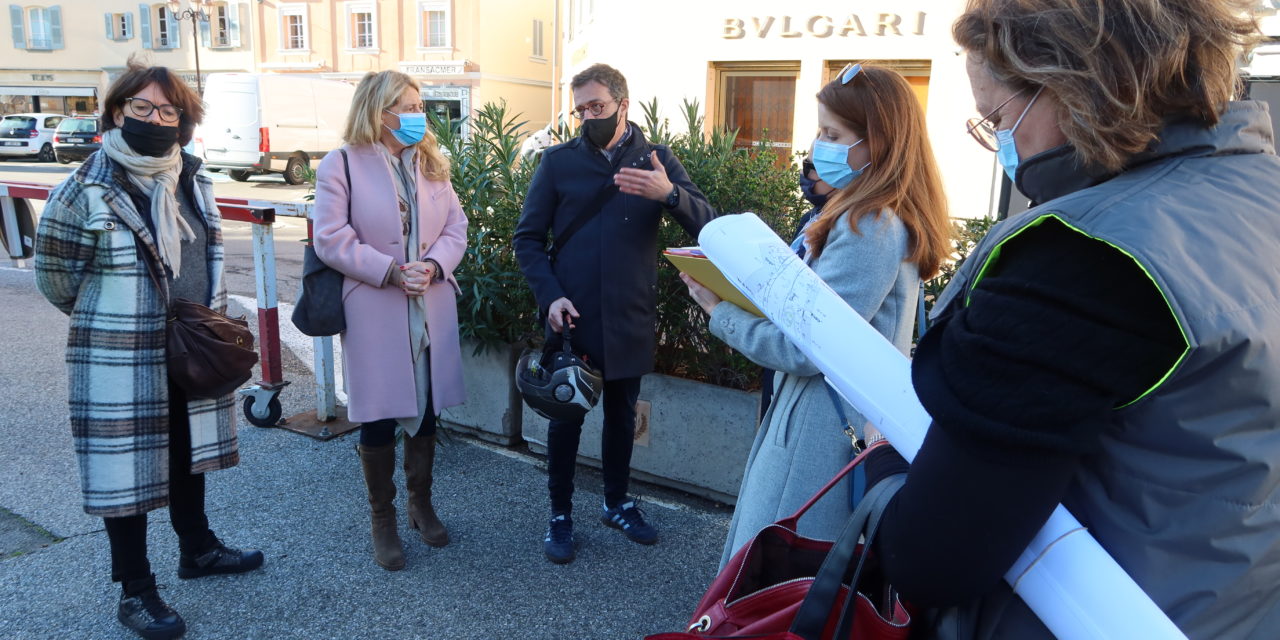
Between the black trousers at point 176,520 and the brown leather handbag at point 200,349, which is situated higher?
the brown leather handbag at point 200,349

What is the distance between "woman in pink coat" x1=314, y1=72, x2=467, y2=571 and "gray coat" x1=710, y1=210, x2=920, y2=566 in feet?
5.64

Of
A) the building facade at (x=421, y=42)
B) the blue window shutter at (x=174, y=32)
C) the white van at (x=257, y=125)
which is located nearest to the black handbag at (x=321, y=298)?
the white van at (x=257, y=125)

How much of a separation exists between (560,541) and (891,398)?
2636 mm

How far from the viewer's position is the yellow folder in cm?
204

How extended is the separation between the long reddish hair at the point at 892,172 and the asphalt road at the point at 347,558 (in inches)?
69.6

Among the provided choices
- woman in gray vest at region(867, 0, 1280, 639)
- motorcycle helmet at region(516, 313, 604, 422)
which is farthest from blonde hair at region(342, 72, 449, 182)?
woman in gray vest at region(867, 0, 1280, 639)

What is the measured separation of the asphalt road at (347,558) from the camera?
304cm

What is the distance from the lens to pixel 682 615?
3197 mm

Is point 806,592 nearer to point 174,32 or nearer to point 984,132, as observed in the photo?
point 984,132

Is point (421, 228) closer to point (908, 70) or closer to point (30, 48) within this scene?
point (908, 70)

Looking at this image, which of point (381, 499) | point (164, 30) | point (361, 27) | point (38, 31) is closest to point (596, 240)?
point (381, 499)

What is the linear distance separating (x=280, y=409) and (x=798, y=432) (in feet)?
12.1

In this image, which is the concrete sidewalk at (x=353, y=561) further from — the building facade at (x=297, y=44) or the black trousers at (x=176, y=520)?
the building facade at (x=297, y=44)

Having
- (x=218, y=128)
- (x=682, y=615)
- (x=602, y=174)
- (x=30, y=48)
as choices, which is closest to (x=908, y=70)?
(x=602, y=174)
